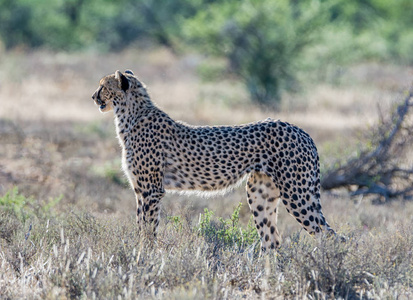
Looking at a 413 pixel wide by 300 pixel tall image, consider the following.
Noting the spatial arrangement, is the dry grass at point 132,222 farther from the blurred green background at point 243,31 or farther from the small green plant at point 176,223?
the blurred green background at point 243,31

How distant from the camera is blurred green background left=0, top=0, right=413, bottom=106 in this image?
18.9 meters

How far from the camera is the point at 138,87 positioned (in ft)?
21.4

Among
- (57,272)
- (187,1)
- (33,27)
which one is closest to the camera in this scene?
(57,272)

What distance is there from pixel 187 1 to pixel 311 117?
20025mm

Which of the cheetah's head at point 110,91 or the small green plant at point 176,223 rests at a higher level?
the cheetah's head at point 110,91

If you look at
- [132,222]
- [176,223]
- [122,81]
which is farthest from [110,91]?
[176,223]

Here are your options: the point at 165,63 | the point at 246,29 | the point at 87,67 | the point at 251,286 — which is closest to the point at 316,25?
the point at 246,29

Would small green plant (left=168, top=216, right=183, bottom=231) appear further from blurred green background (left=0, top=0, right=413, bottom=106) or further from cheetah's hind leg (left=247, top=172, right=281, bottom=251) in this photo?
blurred green background (left=0, top=0, right=413, bottom=106)

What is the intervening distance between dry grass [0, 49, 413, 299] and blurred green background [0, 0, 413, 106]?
1.07 m

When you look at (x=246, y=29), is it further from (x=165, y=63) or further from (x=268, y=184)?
(x=268, y=184)

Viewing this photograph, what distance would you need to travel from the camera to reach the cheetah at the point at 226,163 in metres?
5.95

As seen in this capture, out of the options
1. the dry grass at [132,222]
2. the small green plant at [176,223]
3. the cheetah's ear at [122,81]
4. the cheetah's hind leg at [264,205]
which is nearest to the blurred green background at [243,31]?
the dry grass at [132,222]

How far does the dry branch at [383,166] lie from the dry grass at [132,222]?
45 cm

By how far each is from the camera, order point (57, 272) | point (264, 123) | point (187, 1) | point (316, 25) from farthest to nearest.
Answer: point (187, 1)
point (316, 25)
point (264, 123)
point (57, 272)
